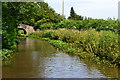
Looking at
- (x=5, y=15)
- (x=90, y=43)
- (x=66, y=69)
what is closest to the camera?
(x=66, y=69)

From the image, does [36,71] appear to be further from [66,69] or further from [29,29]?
[29,29]

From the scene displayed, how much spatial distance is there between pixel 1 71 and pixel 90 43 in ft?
21.9

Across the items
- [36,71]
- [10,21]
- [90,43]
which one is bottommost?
[36,71]

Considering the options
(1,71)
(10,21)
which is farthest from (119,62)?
(10,21)

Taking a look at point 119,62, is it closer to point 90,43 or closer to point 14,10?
point 90,43

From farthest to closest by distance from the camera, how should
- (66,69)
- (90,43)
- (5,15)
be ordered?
A: (5,15) < (90,43) < (66,69)

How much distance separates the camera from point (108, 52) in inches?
454

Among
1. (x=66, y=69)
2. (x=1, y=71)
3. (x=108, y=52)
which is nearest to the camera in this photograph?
(x=1, y=71)

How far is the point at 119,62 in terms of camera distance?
10.2 meters

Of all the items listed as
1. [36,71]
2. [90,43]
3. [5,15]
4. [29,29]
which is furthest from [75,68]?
[29,29]

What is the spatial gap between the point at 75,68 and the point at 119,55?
2117 mm

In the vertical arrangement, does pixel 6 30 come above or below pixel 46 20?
below

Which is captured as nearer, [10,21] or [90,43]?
[90,43]

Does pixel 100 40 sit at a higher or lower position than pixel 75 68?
higher
